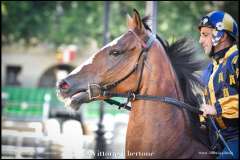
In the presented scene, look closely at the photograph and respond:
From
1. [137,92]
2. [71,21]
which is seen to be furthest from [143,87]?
[71,21]

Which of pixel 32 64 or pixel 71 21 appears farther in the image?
pixel 32 64

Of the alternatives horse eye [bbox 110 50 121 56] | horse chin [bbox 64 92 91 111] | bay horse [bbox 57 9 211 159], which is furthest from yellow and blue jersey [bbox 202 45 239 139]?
horse chin [bbox 64 92 91 111]

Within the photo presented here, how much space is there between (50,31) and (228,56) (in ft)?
70.6

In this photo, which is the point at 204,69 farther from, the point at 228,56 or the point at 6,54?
the point at 6,54

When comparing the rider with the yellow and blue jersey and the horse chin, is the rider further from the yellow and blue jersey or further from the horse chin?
the horse chin

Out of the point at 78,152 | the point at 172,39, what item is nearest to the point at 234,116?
the point at 172,39

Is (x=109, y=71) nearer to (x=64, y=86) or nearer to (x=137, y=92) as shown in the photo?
(x=137, y=92)

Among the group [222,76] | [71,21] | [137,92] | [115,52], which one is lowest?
[137,92]

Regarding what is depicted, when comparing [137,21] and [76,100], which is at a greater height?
[137,21]

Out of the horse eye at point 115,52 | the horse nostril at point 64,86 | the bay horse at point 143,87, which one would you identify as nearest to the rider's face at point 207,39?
the bay horse at point 143,87

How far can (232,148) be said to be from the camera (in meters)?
4.82

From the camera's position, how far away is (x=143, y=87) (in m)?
4.90

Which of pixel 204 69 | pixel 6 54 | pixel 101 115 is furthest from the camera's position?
pixel 6 54

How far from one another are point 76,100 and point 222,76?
125cm
